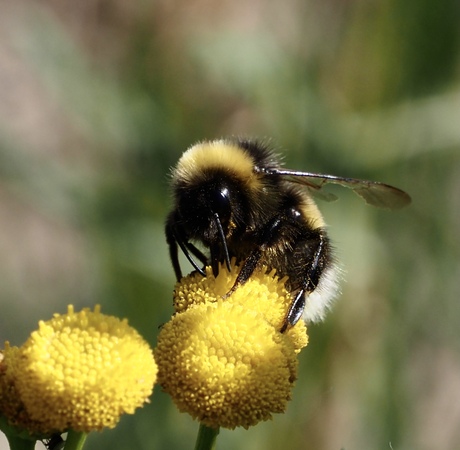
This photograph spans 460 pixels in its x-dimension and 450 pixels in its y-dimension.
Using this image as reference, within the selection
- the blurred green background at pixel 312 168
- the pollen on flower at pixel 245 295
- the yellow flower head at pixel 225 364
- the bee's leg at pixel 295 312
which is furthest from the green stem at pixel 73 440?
the blurred green background at pixel 312 168

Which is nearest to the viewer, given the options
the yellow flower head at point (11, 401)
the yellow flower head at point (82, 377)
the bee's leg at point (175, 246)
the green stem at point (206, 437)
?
the yellow flower head at point (82, 377)

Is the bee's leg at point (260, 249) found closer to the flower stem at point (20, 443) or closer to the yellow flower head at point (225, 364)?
the yellow flower head at point (225, 364)

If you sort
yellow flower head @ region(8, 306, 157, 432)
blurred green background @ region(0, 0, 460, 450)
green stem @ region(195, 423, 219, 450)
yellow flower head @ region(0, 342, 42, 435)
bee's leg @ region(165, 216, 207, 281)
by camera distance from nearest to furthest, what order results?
1. yellow flower head @ region(8, 306, 157, 432)
2. yellow flower head @ region(0, 342, 42, 435)
3. green stem @ region(195, 423, 219, 450)
4. bee's leg @ region(165, 216, 207, 281)
5. blurred green background @ region(0, 0, 460, 450)

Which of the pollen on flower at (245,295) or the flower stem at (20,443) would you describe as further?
the pollen on flower at (245,295)

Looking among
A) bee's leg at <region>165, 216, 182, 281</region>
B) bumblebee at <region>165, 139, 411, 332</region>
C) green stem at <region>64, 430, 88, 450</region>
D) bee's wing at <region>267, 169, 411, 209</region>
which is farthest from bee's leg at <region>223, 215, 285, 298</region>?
green stem at <region>64, 430, 88, 450</region>

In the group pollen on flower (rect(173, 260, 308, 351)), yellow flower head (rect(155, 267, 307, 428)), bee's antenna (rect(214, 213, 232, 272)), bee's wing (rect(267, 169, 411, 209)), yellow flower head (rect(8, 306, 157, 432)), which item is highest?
bee's wing (rect(267, 169, 411, 209))

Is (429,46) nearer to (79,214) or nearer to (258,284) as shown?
(79,214)

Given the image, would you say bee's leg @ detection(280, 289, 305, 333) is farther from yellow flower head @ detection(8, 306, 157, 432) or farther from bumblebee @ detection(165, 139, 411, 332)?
yellow flower head @ detection(8, 306, 157, 432)

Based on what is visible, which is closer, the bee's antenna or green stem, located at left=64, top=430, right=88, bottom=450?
green stem, located at left=64, top=430, right=88, bottom=450

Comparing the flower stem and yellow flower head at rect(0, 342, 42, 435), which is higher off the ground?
yellow flower head at rect(0, 342, 42, 435)
